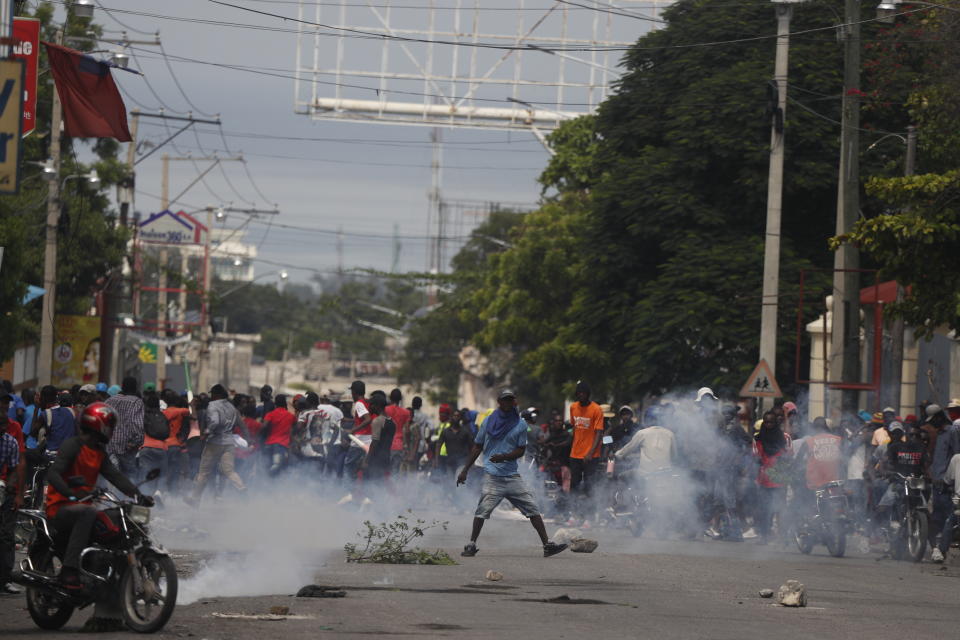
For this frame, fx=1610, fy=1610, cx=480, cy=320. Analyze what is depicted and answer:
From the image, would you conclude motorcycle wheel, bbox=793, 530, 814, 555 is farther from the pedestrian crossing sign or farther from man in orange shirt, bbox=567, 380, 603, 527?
the pedestrian crossing sign

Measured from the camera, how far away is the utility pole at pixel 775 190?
2911cm

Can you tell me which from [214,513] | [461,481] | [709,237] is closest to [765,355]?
[709,237]

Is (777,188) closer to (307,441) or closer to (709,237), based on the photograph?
(709,237)

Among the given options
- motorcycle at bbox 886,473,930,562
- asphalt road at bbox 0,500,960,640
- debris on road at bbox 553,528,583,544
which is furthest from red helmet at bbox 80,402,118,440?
motorcycle at bbox 886,473,930,562

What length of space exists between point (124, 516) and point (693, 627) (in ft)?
12.4

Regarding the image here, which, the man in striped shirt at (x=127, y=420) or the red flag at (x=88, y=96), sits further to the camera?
the red flag at (x=88, y=96)

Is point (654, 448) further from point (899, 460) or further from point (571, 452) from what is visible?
point (899, 460)

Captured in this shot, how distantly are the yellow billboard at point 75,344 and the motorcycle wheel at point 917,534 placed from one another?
105ft

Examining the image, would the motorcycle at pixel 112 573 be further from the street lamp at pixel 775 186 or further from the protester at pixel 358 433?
the street lamp at pixel 775 186

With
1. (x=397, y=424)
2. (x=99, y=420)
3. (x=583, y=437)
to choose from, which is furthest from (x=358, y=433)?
(x=99, y=420)

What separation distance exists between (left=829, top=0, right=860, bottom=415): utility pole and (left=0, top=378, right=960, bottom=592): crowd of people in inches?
55.6

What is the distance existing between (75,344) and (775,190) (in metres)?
25.0

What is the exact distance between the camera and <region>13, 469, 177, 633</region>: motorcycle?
9.84 meters

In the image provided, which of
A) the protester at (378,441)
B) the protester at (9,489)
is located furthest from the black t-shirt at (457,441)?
the protester at (9,489)
